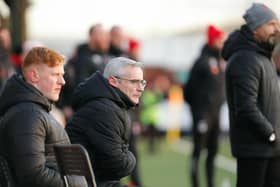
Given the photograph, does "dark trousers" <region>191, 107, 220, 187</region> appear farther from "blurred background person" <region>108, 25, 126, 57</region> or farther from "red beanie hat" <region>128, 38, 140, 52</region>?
"blurred background person" <region>108, 25, 126, 57</region>

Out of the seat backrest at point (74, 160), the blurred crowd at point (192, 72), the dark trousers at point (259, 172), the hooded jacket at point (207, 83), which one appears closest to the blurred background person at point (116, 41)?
the blurred crowd at point (192, 72)

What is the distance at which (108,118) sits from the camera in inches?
310

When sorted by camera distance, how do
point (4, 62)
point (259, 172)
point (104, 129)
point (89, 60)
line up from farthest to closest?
point (4, 62) → point (89, 60) → point (259, 172) → point (104, 129)

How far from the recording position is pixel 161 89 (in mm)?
33250

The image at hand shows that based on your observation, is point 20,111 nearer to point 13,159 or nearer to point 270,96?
point 13,159

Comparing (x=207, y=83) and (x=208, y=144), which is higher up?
(x=207, y=83)

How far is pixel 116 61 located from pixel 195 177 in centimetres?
624

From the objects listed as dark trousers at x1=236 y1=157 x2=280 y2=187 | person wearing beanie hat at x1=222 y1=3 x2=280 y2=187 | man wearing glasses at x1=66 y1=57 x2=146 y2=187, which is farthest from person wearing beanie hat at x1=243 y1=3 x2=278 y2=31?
man wearing glasses at x1=66 y1=57 x2=146 y2=187

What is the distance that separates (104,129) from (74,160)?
2.53ft

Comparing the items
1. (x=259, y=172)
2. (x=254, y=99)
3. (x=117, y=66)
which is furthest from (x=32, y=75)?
(x=259, y=172)

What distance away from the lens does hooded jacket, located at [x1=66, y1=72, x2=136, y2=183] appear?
7.86m

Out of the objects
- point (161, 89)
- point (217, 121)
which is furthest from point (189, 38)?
point (217, 121)

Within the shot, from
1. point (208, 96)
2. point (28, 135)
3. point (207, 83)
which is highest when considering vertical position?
point (28, 135)

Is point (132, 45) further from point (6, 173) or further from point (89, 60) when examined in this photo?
point (6, 173)
